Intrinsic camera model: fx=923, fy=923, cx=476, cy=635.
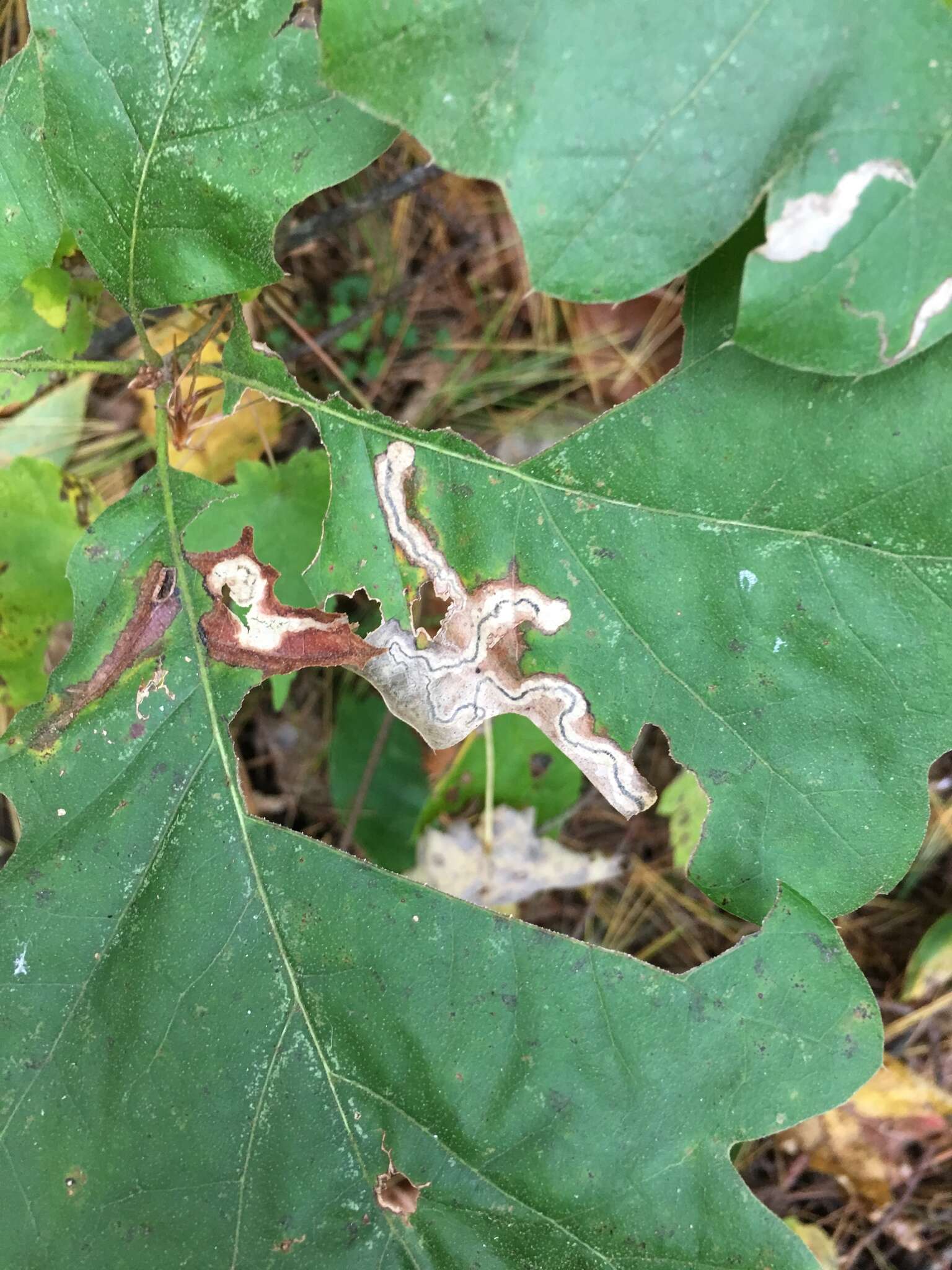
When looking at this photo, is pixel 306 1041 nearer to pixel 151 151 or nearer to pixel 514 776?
pixel 514 776

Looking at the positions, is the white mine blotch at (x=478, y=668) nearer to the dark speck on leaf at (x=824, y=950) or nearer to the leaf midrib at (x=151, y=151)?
the dark speck on leaf at (x=824, y=950)

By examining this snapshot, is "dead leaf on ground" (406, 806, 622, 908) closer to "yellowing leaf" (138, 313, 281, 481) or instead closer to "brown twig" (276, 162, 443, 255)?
"yellowing leaf" (138, 313, 281, 481)

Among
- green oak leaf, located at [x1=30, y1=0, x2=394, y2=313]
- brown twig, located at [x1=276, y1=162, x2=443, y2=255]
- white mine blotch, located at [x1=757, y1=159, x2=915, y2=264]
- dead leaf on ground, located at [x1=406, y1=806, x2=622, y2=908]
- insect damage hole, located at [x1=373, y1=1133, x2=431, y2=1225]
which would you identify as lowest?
dead leaf on ground, located at [x1=406, y1=806, x2=622, y2=908]

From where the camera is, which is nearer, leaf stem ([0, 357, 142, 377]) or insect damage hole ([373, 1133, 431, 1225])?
insect damage hole ([373, 1133, 431, 1225])

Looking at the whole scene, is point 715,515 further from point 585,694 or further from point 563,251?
point 563,251

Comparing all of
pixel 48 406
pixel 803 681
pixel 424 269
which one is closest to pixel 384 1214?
pixel 803 681

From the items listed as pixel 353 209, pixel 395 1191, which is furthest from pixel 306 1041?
pixel 353 209

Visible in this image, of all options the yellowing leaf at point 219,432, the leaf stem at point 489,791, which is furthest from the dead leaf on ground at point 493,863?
the yellowing leaf at point 219,432

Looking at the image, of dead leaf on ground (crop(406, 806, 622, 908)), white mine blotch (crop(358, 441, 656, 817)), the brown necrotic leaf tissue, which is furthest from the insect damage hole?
dead leaf on ground (crop(406, 806, 622, 908))
